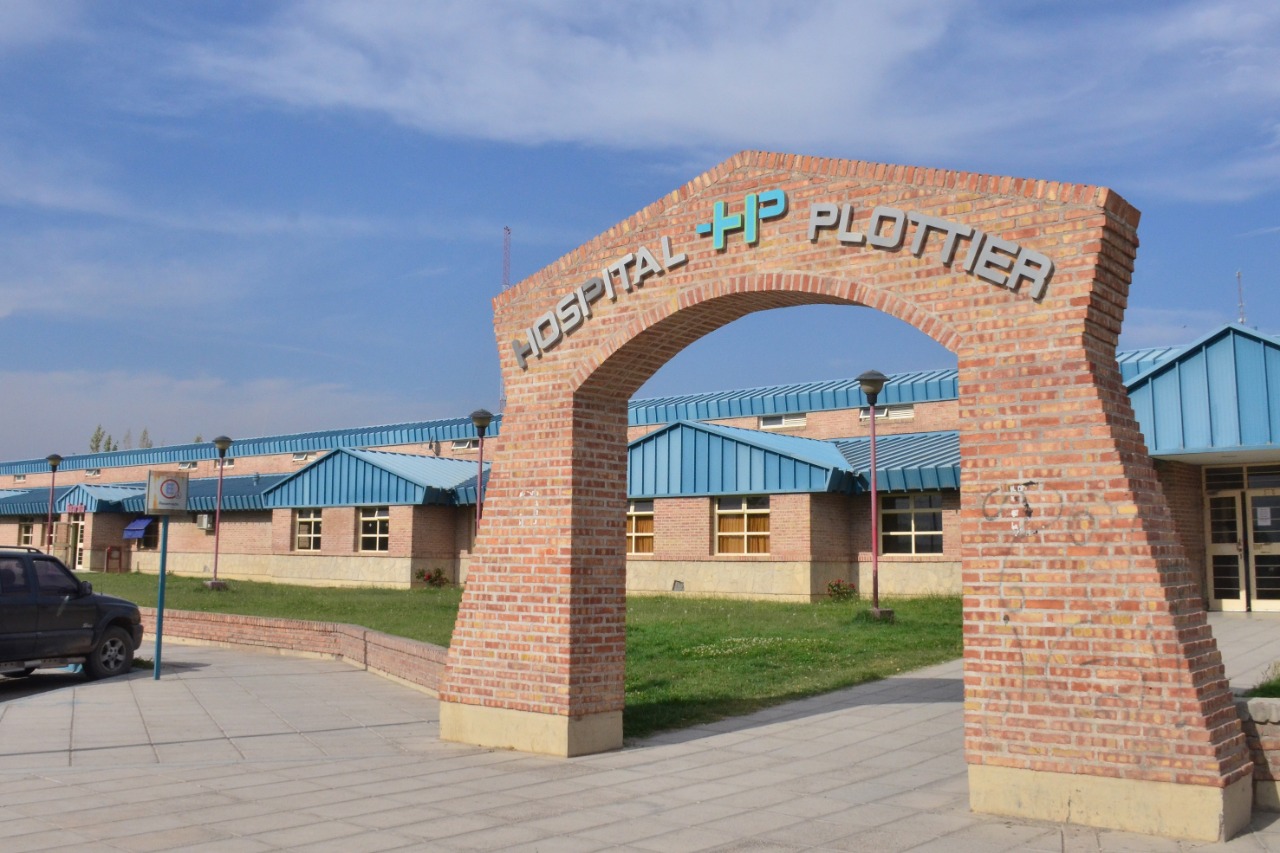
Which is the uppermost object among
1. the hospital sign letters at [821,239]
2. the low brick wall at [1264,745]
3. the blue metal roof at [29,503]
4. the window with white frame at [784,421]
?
the window with white frame at [784,421]

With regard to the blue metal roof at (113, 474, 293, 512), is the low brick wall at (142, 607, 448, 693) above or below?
below

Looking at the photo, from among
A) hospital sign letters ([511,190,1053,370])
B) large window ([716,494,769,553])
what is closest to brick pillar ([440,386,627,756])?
hospital sign letters ([511,190,1053,370])

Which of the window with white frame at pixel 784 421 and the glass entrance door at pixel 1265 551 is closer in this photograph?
the glass entrance door at pixel 1265 551

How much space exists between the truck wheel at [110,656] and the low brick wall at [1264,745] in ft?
43.2

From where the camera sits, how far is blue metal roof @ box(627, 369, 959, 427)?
32.5m

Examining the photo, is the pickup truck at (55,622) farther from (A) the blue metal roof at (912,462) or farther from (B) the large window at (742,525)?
(A) the blue metal roof at (912,462)

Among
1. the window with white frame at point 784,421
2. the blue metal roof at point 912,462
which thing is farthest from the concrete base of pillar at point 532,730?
the window with white frame at point 784,421

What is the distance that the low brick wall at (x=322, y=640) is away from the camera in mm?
13391

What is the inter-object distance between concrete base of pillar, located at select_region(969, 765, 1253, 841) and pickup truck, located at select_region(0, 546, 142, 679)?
11291 mm

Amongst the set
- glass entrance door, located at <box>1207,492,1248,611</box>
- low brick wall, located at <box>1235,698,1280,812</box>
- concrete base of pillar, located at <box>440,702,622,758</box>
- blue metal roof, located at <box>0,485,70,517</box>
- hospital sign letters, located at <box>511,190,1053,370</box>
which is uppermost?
hospital sign letters, located at <box>511,190,1053,370</box>

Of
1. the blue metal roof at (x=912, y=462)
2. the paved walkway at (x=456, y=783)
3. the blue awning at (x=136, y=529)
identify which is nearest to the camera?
the paved walkway at (x=456, y=783)

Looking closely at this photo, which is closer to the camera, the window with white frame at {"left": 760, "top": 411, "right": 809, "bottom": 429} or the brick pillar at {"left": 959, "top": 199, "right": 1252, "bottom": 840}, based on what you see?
the brick pillar at {"left": 959, "top": 199, "right": 1252, "bottom": 840}

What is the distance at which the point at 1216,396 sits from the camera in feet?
63.5

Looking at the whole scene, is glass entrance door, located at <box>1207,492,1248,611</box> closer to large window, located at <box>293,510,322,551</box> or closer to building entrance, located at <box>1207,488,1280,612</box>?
building entrance, located at <box>1207,488,1280,612</box>
